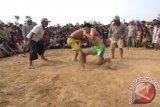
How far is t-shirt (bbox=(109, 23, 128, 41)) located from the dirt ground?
43.8 inches

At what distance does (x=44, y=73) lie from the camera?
884 cm

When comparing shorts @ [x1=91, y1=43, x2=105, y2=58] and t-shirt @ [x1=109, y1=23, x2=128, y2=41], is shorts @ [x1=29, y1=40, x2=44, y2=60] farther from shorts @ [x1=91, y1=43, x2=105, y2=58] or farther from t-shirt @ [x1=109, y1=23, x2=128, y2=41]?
t-shirt @ [x1=109, y1=23, x2=128, y2=41]

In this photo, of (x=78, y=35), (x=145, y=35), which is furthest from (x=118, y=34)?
(x=145, y=35)

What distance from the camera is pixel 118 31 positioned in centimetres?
1103

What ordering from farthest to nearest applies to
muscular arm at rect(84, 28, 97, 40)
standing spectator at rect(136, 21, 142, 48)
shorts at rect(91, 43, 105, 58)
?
standing spectator at rect(136, 21, 142, 48) → shorts at rect(91, 43, 105, 58) → muscular arm at rect(84, 28, 97, 40)

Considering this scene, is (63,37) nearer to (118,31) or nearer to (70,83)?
(118,31)

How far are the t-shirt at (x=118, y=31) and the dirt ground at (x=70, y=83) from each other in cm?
111

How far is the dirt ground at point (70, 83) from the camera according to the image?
656 cm

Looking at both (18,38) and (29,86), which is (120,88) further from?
(18,38)

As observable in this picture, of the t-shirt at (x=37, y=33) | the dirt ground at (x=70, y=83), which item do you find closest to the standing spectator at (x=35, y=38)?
the t-shirt at (x=37, y=33)

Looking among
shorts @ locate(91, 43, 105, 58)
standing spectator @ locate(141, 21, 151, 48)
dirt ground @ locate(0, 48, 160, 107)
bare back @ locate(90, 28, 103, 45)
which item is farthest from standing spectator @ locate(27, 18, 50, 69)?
standing spectator @ locate(141, 21, 151, 48)

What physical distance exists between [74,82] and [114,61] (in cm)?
298

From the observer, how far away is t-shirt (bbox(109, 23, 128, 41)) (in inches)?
434

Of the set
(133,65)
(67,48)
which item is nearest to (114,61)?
(133,65)
